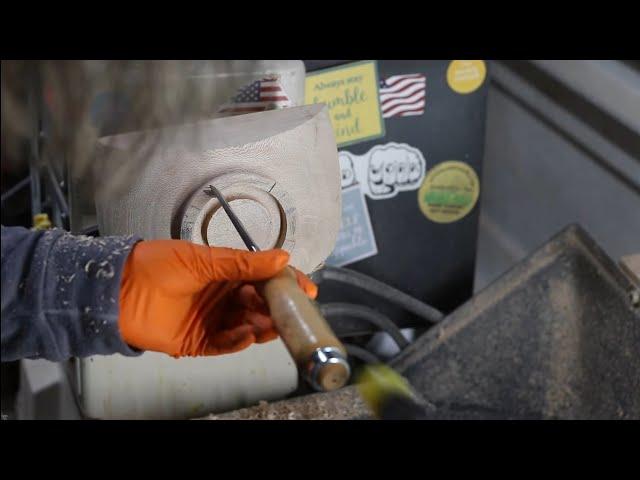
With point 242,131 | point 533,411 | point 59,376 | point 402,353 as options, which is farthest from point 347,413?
point 242,131

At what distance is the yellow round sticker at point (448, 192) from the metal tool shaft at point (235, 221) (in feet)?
1.81

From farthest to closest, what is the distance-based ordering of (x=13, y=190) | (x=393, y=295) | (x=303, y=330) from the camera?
(x=393, y=295), (x=13, y=190), (x=303, y=330)

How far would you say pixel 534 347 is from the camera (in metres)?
0.95

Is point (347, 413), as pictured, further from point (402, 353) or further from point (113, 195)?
point (113, 195)

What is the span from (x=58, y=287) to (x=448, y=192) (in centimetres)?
77

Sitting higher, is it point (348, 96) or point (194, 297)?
point (348, 96)

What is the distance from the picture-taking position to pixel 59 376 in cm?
94

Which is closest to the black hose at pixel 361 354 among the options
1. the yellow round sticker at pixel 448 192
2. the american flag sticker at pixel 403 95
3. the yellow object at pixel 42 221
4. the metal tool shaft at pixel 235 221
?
the yellow round sticker at pixel 448 192

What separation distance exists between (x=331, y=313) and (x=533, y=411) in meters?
0.29

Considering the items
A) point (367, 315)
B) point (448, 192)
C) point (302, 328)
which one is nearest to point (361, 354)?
point (367, 315)

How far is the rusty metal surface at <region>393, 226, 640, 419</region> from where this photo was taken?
35.2 inches

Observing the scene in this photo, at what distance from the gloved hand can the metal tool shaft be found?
0.05ft

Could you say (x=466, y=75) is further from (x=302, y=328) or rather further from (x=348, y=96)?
(x=302, y=328)

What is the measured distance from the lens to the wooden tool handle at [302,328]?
399 mm
